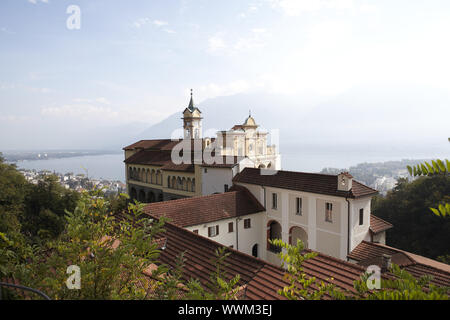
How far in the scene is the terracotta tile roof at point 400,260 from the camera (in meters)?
11.9

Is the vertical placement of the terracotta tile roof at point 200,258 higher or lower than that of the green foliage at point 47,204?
higher

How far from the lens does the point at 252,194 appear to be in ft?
72.5

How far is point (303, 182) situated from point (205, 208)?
6.62 m

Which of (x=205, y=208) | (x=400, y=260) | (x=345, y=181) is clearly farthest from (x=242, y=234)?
(x=400, y=260)

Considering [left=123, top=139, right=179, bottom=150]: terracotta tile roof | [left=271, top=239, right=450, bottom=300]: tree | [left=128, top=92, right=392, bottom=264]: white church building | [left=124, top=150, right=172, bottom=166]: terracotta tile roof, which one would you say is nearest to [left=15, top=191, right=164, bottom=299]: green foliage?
[left=271, top=239, right=450, bottom=300]: tree

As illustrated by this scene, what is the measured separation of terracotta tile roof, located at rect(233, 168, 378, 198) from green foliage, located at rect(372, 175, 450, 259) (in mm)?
14389

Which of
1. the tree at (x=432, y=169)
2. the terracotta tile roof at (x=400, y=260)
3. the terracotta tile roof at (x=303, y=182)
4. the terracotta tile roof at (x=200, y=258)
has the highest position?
the tree at (x=432, y=169)

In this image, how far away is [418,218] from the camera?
97.2 feet

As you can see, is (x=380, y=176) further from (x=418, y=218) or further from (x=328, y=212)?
(x=328, y=212)

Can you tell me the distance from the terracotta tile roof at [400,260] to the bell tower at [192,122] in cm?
2905

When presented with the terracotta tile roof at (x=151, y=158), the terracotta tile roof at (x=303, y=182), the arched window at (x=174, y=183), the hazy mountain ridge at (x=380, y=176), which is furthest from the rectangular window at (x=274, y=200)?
the hazy mountain ridge at (x=380, y=176)

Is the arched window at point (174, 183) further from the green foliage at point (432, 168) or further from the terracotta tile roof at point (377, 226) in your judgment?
the green foliage at point (432, 168)
